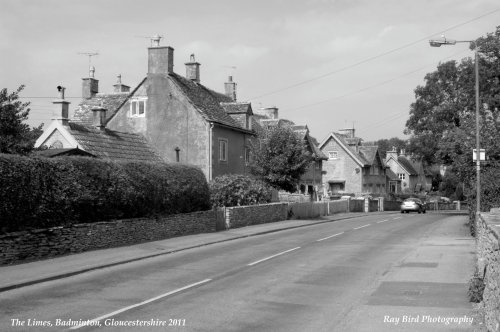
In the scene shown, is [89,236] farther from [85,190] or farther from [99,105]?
[99,105]

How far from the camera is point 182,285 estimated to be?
11.9m

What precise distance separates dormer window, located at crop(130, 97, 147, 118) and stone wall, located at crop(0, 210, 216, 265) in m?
14.4

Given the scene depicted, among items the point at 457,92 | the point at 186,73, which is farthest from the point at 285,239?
the point at 457,92

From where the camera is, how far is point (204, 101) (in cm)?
3903

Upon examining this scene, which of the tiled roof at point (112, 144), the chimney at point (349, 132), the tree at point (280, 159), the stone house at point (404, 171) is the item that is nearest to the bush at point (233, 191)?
the tree at point (280, 159)

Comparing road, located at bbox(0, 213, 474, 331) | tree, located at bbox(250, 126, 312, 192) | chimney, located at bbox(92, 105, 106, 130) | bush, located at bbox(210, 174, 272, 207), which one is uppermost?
chimney, located at bbox(92, 105, 106, 130)

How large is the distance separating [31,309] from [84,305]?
2.75 ft

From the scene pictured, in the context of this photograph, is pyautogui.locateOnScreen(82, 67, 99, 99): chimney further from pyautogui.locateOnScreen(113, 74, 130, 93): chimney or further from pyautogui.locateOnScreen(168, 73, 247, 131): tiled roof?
pyautogui.locateOnScreen(168, 73, 247, 131): tiled roof

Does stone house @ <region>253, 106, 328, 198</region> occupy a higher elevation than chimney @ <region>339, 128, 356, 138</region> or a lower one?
lower

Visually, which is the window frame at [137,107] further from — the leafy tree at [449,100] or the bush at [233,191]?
the leafy tree at [449,100]

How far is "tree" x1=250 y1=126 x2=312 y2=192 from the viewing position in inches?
1463

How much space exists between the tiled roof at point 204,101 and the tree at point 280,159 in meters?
2.74

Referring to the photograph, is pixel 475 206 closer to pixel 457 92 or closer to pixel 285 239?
pixel 285 239

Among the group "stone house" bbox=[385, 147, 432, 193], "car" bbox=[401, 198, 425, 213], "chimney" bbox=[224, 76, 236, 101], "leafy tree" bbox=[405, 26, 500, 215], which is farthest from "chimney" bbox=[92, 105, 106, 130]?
"stone house" bbox=[385, 147, 432, 193]
